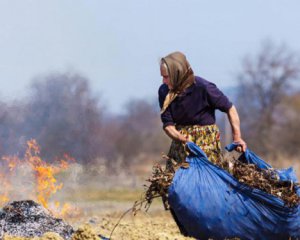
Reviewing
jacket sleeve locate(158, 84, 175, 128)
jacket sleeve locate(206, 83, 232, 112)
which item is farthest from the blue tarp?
jacket sleeve locate(206, 83, 232, 112)

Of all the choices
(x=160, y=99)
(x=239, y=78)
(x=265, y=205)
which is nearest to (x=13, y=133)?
(x=160, y=99)

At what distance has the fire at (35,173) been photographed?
10062 millimetres

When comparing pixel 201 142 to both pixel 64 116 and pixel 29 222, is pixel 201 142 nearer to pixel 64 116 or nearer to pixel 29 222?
pixel 29 222

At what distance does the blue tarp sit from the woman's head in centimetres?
82

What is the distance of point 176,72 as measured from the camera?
7410 millimetres

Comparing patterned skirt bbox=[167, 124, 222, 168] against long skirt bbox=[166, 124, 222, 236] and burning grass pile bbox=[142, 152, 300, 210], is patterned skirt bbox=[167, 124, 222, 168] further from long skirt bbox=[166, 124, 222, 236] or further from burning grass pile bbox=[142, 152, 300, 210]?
burning grass pile bbox=[142, 152, 300, 210]

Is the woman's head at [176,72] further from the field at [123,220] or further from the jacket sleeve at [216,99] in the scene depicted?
the field at [123,220]

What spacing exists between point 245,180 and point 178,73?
1.10 meters

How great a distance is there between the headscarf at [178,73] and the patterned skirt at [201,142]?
0.31 m

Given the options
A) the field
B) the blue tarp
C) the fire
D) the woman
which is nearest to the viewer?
the blue tarp

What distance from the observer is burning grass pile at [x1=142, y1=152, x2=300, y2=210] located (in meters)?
7.09

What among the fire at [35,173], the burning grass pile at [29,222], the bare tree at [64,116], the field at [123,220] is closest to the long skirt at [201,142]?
the field at [123,220]

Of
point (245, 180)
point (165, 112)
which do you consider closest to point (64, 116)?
point (165, 112)

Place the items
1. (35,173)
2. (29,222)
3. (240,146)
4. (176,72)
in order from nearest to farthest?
1. (176,72)
2. (240,146)
3. (29,222)
4. (35,173)
